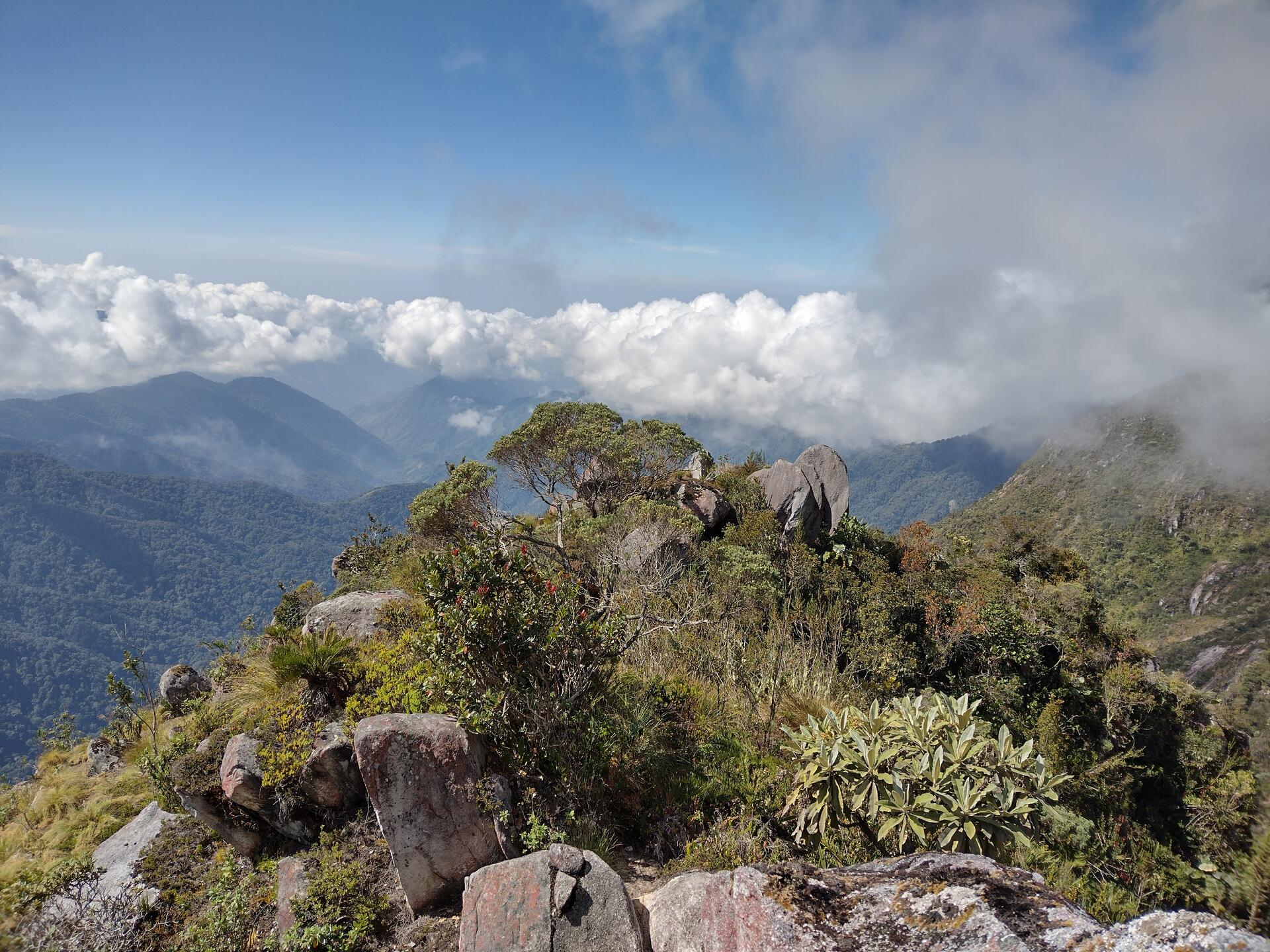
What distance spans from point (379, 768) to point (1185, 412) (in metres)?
203

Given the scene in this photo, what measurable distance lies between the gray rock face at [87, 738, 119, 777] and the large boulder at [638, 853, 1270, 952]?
10.7 m

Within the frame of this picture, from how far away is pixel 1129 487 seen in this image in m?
114

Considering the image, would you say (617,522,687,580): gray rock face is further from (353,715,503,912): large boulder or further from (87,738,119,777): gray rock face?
(87,738,119,777): gray rock face

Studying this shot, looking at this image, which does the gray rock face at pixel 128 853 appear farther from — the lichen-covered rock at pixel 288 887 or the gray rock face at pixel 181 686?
the gray rock face at pixel 181 686

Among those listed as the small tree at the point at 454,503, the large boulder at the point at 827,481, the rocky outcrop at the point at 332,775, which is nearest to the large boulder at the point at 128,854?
the rocky outcrop at the point at 332,775

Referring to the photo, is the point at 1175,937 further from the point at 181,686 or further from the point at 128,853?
the point at 181,686

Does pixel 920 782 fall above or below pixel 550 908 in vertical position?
above

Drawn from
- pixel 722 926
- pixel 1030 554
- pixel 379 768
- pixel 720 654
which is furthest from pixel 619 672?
pixel 1030 554

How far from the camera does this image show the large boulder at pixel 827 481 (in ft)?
62.3

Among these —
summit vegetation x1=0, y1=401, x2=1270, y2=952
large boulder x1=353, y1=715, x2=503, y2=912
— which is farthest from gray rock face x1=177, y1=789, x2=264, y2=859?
large boulder x1=353, y1=715, x2=503, y2=912

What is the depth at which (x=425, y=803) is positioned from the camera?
4.79 meters

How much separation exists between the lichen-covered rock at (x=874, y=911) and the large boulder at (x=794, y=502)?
13.7 metres

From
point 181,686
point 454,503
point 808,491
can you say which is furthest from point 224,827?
point 808,491

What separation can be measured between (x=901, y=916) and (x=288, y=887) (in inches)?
194
